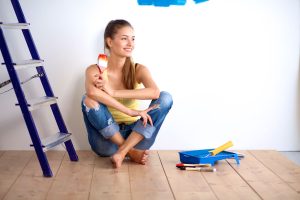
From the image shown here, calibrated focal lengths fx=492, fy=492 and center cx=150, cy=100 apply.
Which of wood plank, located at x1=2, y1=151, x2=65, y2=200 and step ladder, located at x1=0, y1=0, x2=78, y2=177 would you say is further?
step ladder, located at x1=0, y1=0, x2=78, y2=177

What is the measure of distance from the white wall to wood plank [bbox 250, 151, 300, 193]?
217mm

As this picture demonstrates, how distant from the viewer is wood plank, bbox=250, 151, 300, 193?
2.80 meters

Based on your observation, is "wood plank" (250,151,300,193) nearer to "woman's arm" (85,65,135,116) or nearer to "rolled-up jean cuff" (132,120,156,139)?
Answer: "rolled-up jean cuff" (132,120,156,139)

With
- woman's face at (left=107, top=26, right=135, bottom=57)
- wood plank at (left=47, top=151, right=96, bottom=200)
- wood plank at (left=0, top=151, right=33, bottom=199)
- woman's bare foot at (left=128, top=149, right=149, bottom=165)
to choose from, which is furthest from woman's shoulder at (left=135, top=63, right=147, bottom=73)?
wood plank at (left=0, top=151, right=33, bottom=199)

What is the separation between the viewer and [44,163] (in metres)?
2.86

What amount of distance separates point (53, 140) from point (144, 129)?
1.87 ft

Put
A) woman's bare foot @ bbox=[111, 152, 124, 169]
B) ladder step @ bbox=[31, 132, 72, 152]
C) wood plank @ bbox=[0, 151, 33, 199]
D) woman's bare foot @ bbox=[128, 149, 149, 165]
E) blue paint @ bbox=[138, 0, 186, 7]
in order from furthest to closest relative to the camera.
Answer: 1. blue paint @ bbox=[138, 0, 186, 7]
2. woman's bare foot @ bbox=[128, 149, 149, 165]
3. woman's bare foot @ bbox=[111, 152, 124, 169]
4. ladder step @ bbox=[31, 132, 72, 152]
5. wood plank @ bbox=[0, 151, 33, 199]

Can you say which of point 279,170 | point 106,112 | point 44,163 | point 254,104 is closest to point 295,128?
point 254,104

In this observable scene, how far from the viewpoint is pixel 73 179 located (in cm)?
279

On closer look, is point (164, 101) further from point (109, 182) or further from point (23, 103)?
point (23, 103)

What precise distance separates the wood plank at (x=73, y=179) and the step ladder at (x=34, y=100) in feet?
0.29

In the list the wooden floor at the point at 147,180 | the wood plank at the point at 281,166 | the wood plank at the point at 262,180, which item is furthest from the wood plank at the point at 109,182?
the wood plank at the point at 281,166

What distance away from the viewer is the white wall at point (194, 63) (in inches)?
136

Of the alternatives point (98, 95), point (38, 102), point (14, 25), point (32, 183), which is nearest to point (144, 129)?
point (98, 95)
